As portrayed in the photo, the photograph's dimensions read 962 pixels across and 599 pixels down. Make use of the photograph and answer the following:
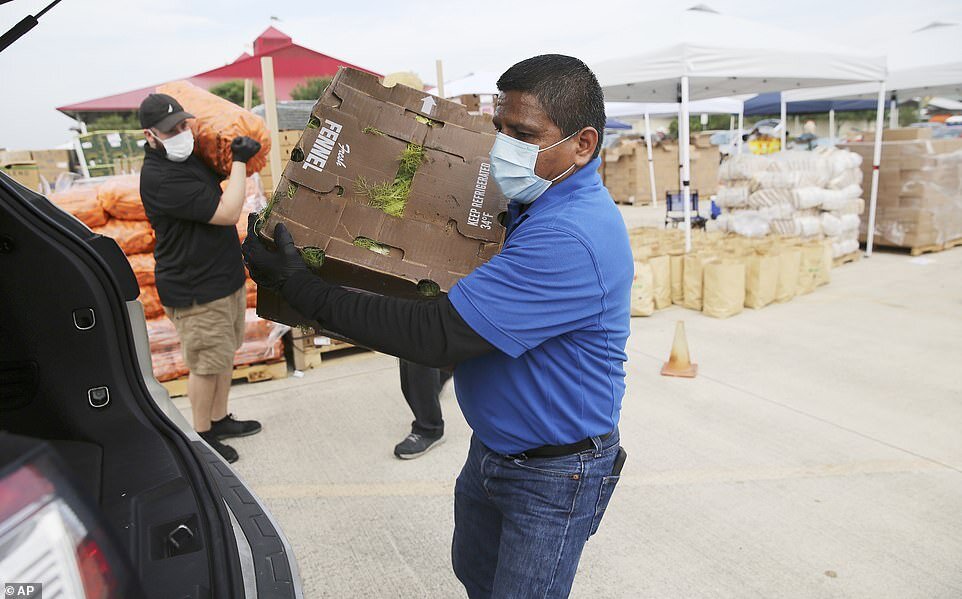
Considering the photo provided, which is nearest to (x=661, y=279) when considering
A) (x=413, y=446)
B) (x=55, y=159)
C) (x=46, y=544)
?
(x=413, y=446)

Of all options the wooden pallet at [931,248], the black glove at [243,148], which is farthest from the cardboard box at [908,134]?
the black glove at [243,148]

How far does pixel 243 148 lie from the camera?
340cm

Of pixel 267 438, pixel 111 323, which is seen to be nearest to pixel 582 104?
pixel 111 323

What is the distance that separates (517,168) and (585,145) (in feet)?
0.59

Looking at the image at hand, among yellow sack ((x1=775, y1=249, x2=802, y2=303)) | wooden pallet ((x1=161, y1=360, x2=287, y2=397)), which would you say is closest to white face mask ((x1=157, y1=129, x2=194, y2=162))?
wooden pallet ((x1=161, y1=360, x2=287, y2=397))

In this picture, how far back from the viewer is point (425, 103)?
2035 millimetres

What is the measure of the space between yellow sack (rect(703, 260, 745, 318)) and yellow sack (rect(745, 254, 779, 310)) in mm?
175

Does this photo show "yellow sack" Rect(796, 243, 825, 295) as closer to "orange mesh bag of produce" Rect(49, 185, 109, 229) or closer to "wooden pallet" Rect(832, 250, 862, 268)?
"wooden pallet" Rect(832, 250, 862, 268)

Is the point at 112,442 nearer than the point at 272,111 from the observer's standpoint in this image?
Yes

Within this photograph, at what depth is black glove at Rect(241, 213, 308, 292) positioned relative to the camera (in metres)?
1.71

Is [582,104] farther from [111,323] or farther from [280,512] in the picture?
[280,512]

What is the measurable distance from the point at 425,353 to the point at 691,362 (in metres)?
4.36

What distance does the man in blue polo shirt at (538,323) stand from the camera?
4.88 feet

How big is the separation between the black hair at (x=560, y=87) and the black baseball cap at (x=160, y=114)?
2373 millimetres
